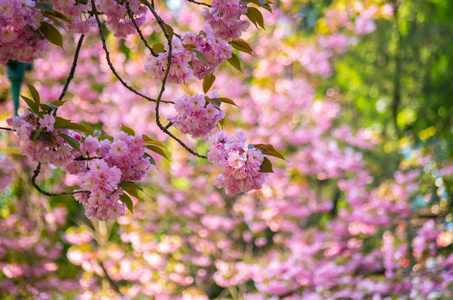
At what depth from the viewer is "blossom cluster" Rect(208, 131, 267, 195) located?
44.0 inches

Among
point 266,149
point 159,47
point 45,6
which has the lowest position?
point 266,149

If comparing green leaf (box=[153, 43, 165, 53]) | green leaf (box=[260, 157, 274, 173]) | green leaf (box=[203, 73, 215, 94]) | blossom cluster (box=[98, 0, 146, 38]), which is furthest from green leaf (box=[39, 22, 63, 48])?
green leaf (box=[260, 157, 274, 173])

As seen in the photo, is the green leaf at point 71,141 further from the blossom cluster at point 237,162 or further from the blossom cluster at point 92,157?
the blossom cluster at point 237,162

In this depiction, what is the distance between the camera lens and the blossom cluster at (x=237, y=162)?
3.67 feet

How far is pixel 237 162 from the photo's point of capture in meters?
1.12

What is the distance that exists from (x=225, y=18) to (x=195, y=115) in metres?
0.28

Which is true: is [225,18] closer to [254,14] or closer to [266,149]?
[254,14]

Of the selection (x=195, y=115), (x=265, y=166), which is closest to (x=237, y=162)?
(x=265, y=166)

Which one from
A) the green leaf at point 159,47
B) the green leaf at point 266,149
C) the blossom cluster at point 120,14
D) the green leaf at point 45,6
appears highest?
the blossom cluster at point 120,14

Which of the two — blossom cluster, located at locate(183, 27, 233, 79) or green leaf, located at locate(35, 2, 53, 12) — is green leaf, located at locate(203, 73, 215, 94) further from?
green leaf, located at locate(35, 2, 53, 12)

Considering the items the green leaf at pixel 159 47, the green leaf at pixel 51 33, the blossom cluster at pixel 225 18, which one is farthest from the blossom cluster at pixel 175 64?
the green leaf at pixel 51 33

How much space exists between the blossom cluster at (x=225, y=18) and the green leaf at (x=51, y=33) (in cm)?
39

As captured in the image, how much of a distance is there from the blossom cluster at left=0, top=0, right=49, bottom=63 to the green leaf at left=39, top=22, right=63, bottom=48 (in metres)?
0.02

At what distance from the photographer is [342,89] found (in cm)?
626
